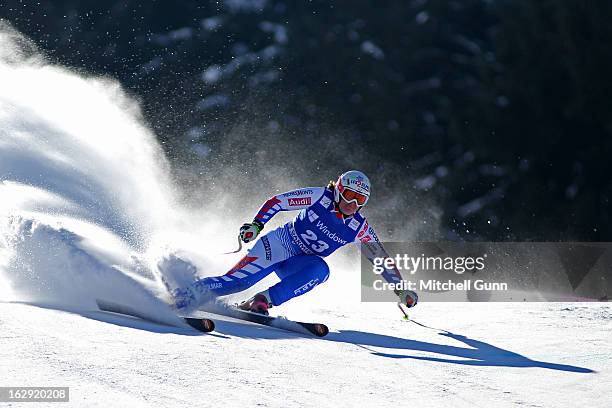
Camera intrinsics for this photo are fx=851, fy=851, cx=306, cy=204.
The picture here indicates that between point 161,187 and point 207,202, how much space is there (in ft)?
9.11

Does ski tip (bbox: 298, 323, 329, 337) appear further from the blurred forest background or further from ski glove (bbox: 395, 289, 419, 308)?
the blurred forest background

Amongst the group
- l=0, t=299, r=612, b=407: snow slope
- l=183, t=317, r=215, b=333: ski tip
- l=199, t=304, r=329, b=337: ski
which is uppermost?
l=199, t=304, r=329, b=337: ski

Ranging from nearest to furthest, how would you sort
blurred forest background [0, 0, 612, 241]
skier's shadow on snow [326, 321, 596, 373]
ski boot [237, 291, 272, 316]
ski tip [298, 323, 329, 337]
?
1. skier's shadow on snow [326, 321, 596, 373]
2. ski tip [298, 323, 329, 337]
3. ski boot [237, 291, 272, 316]
4. blurred forest background [0, 0, 612, 241]

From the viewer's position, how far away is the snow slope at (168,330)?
3469mm

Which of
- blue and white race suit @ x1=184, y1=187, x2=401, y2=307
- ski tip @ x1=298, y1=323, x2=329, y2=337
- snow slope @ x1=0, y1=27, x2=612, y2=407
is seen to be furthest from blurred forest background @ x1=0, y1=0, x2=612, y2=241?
ski tip @ x1=298, y1=323, x2=329, y2=337

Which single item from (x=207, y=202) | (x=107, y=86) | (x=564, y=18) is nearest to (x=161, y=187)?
(x=207, y=202)

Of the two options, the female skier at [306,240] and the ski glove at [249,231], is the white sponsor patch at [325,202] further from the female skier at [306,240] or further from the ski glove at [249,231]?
the ski glove at [249,231]

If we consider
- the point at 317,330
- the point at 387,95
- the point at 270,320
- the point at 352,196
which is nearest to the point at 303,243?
the point at 352,196

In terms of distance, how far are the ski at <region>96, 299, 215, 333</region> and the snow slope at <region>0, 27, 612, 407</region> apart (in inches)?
1.6

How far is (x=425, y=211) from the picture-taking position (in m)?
15.6

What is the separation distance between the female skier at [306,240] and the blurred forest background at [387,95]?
24.1 ft

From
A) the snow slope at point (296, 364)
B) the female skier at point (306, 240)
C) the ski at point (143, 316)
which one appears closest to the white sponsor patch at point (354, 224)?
the female skier at point (306, 240)

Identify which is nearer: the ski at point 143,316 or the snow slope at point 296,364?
the snow slope at point 296,364

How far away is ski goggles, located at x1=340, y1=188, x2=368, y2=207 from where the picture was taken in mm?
5516
